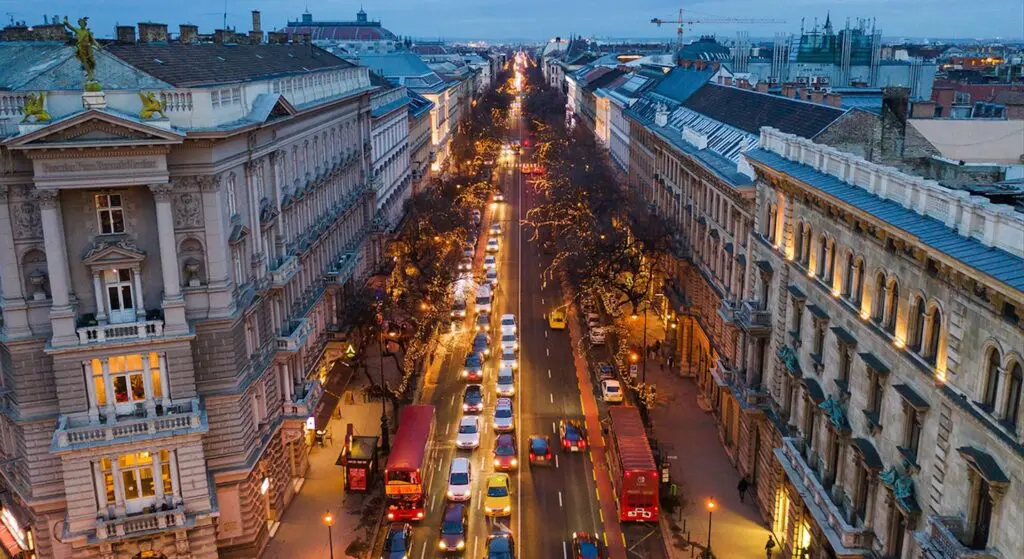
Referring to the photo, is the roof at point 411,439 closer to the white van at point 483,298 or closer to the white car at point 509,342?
the white car at point 509,342

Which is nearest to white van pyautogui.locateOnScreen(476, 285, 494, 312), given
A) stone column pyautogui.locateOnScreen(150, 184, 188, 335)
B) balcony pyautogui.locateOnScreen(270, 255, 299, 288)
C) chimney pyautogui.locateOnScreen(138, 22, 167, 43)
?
balcony pyautogui.locateOnScreen(270, 255, 299, 288)

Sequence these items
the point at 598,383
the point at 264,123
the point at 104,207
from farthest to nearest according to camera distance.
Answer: the point at 598,383, the point at 264,123, the point at 104,207

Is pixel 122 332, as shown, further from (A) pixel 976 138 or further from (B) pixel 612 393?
Result: (A) pixel 976 138

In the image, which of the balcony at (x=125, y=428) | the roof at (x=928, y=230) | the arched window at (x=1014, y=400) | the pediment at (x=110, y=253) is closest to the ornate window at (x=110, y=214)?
the pediment at (x=110, y=253)

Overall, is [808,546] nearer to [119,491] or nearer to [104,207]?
[119,491]

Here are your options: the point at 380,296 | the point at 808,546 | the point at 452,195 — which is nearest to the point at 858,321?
the point at 808,546

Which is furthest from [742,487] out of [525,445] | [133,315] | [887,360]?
[133,315]
